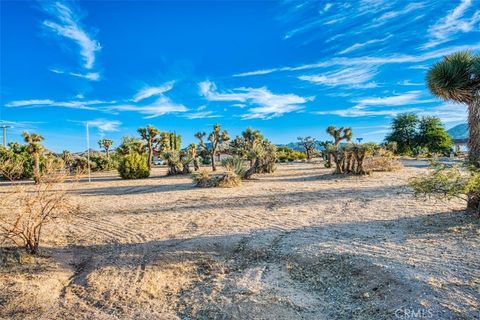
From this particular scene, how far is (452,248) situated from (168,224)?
6518mm

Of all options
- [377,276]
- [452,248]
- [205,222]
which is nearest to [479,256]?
[452,248]

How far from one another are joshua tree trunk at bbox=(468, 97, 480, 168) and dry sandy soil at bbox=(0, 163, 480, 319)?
1446 mm

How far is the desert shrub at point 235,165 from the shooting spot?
18686 millimetres

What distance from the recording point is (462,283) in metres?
4.34

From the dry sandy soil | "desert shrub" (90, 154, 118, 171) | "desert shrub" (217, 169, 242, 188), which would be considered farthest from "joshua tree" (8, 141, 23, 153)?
the dry sandy soil

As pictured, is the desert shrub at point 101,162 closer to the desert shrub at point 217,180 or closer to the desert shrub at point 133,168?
the desert shrub at point 133,168

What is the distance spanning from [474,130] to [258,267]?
632 centimetres

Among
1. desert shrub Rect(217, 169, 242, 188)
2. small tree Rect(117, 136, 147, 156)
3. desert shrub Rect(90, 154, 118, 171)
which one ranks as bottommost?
desert shrub Rect(217, 169, 242, 188)

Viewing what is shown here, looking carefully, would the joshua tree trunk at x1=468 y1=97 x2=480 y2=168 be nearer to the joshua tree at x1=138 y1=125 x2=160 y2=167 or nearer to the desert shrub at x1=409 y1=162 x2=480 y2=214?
the desert shrub at x1=409 y1=162 x2=480 y2=214

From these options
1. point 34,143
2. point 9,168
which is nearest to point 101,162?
point 34,143

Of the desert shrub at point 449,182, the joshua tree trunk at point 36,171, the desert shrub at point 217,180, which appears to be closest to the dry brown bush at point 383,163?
the desert shrub at point 217,180

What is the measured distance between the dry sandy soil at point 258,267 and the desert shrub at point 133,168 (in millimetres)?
15788

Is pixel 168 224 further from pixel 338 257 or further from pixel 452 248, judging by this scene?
pixel 452 248

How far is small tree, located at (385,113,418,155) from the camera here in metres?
46.7
